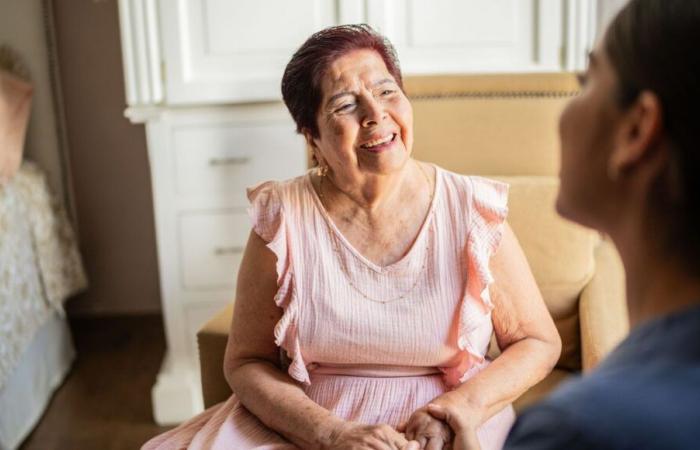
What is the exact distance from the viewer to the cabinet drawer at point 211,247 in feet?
7.96

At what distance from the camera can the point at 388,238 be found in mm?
1474

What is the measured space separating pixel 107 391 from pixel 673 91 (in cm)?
246

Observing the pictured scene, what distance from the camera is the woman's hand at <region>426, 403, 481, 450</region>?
131cm

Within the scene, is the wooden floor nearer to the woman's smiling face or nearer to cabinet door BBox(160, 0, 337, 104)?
cabinet door BBox(160, 0, 337, 104)

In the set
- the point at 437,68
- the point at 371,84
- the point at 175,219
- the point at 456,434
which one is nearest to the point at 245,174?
the point at 175,219

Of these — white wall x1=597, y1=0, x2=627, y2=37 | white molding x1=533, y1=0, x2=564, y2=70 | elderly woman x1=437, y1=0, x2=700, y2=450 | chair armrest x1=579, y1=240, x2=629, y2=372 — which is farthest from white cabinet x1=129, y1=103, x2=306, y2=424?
elderly woman x1=437, y1=0, x2=700, y2=450

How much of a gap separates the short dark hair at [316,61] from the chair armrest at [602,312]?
58 cm

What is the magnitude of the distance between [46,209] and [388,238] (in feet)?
5.64

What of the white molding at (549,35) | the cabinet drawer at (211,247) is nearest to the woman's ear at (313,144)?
the cabinet drawer at (211,247)

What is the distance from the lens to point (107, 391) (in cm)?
273

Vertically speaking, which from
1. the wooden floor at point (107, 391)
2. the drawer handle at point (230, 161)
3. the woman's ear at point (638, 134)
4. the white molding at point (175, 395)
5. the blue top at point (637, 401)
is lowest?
the wooden floor at point (107, 391)

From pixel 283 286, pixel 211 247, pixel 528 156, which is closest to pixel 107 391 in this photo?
pixel 211 247

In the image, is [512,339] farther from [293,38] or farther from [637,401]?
[293,38]

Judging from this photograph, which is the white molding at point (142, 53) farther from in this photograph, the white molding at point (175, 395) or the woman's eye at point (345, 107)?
the woman's eye at point (345, 107)
